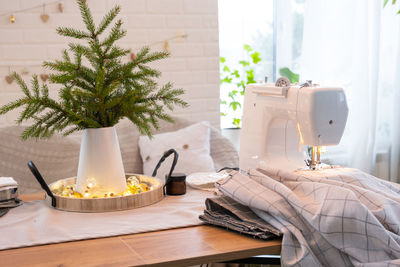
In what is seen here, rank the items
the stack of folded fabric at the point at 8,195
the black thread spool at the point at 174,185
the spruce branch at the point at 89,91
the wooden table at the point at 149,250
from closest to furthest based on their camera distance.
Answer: the wooden table at the point at 149,250, the spruce branch at the point at 89,91, the stack of folded fabric at the point at 8,195, the black thread spool at the point at 174,185

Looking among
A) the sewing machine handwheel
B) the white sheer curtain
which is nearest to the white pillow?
the sewing machine handwheel

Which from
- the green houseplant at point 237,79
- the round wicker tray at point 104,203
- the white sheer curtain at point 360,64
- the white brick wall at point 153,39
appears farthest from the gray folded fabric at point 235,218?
the white sheer curtain at point 360,64

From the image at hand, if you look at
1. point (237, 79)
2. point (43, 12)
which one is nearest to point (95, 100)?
point (43, 12)

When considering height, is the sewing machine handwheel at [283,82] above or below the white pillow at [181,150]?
above

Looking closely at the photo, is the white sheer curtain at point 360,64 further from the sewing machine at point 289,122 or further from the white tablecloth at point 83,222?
the white tablecloth at point 83,222

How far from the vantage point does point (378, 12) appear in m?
3.99

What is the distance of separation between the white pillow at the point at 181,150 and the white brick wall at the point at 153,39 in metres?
0.57

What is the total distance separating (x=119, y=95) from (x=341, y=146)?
2866 millimetres

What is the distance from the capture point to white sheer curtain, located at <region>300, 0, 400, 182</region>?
3.99 m

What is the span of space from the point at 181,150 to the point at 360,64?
1.93 meters

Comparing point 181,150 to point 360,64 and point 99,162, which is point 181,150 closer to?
point 99,162

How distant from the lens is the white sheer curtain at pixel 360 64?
13.1 feet

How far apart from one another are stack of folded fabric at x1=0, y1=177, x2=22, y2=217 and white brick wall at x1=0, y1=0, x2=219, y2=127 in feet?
4.78

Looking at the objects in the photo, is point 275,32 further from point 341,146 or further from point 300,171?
point 300,171
